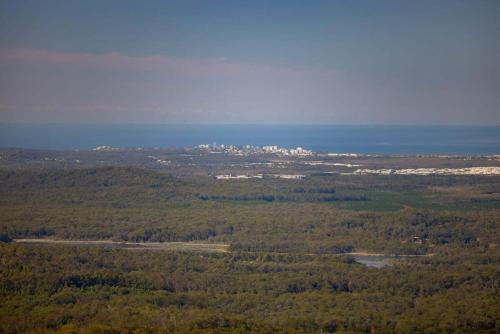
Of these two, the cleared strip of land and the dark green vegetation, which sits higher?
the dark green vegetation

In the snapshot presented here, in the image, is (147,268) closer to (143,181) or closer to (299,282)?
(299,282)

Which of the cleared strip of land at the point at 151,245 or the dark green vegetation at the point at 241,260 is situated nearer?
the dark green vegetation at the point at 241,260

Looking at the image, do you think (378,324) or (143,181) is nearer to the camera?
(378,324)

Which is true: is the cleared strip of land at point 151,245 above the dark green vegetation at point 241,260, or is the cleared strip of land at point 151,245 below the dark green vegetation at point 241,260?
below

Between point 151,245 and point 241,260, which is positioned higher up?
point 241,260

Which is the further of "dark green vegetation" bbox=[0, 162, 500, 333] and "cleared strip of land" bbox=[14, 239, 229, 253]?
"cleared strip of land" bbox=[14, 239, 229, 253]

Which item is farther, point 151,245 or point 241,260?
point 151,245

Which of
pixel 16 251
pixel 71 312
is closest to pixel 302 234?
pixel 16 251

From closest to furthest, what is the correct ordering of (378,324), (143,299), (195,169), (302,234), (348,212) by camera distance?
(378,324)
(143,299)
(302,234)
(348,212)
(195,169)
